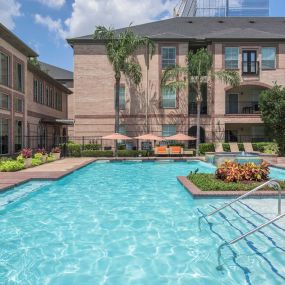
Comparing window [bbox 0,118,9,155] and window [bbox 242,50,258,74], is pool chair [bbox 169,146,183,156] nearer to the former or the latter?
window [bbox 242,50,258,74]

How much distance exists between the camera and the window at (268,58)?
111ft

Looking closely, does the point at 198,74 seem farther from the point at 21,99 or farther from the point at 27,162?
the point at 27,162

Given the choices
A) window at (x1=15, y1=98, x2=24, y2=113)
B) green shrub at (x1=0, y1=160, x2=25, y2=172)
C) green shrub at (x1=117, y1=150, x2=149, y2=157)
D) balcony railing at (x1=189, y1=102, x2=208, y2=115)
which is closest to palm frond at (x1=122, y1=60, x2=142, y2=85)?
green shrub at (x1=117, y1=150, x2=149, y2=157)

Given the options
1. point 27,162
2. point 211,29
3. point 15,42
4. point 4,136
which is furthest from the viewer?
point 211,29

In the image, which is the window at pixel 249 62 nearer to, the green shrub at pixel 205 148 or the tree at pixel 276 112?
the tree at pixel 276 112

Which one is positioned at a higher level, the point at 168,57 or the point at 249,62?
the point at 168,57

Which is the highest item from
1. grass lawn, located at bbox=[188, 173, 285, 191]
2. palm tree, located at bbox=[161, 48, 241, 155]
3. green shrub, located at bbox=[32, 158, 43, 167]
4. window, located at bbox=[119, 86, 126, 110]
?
palm tree, located at bbox=[161, 48, 241, 155]

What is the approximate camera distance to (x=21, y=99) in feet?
92.6

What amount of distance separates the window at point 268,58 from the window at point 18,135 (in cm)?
2373

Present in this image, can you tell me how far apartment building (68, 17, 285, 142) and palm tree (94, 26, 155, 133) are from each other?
93.6 inches

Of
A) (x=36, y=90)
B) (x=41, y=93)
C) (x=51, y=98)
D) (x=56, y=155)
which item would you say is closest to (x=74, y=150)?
(x=56, y=155)

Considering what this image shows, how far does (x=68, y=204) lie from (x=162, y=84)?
949 inches

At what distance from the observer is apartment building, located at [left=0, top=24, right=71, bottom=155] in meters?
24.7

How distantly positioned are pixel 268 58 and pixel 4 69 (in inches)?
968
